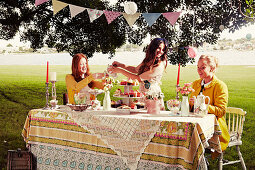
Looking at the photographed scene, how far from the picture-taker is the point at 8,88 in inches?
555

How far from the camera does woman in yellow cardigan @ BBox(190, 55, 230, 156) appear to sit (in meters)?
3.02

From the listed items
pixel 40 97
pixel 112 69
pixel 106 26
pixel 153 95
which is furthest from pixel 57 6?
pixel 40 97

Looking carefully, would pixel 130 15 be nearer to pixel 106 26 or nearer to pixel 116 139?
pixel 116 139

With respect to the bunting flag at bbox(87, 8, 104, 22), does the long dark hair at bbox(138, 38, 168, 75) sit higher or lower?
lower

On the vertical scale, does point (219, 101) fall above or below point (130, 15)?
below

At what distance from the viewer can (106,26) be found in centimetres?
929

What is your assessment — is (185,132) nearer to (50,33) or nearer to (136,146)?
(136,146)

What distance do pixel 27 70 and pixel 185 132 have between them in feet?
70.0

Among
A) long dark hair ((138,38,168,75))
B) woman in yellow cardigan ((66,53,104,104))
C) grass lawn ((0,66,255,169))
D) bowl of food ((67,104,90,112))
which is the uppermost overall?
long dark hair ((138,38,168,75))

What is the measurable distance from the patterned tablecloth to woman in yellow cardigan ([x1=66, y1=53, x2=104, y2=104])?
360 mm

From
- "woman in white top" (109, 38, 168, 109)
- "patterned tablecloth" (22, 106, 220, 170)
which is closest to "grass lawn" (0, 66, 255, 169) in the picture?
"patterned tablecloth" (22, 106, 220, 170)

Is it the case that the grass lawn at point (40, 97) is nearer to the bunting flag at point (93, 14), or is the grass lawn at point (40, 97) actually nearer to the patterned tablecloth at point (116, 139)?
the patterned tablecloth at point (116, 139)

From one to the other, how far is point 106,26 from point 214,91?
22.0ft

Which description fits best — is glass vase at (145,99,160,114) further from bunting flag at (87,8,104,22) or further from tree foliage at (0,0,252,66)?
tree foliage at (0,0,252,66)
